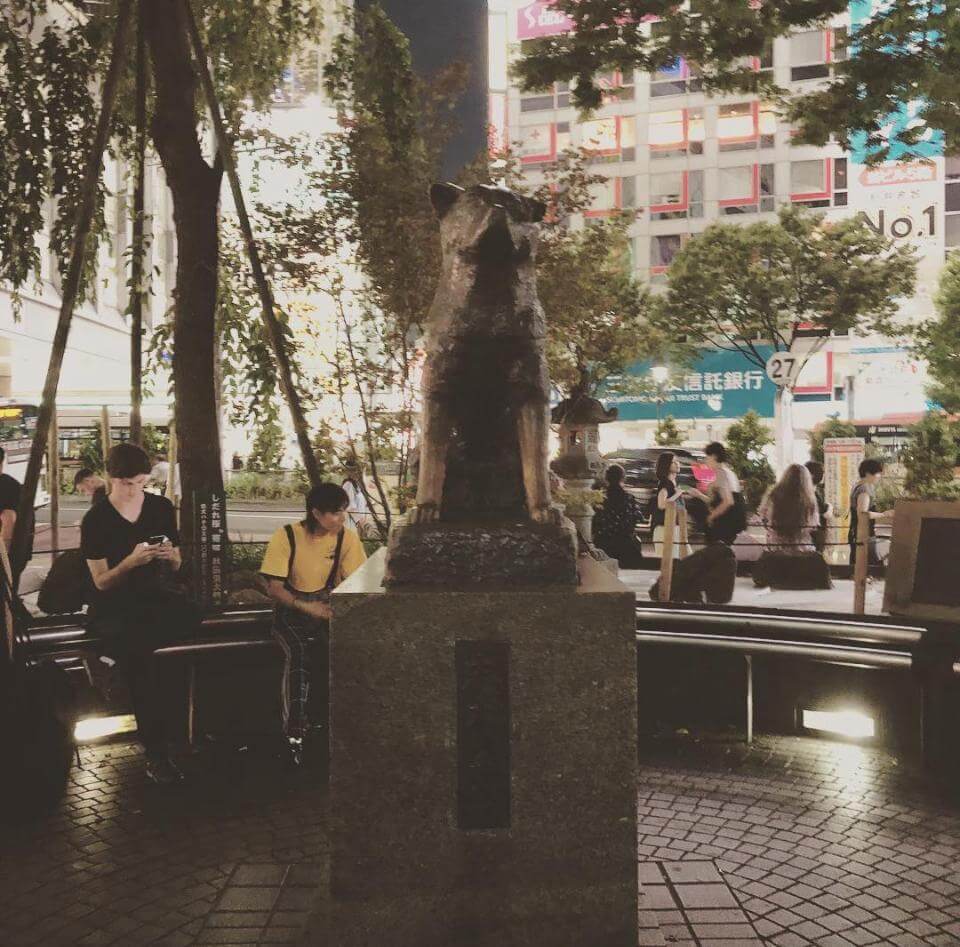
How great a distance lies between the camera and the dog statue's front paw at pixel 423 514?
356 cm

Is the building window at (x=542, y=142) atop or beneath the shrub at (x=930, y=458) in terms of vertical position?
atop

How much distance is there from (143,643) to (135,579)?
13.8 inches

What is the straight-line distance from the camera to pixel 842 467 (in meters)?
14.7

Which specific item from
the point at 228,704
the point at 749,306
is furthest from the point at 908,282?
the point at 228,704

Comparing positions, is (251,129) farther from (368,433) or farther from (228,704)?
(228,704)

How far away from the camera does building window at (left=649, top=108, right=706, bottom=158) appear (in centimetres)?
4384

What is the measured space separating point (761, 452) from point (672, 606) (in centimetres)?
Result: 1962

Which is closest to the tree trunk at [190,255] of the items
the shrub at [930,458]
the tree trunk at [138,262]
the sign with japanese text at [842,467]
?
the tree trunk at [138,262]

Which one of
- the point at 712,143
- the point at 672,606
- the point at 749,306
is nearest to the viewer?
the point at 672,606

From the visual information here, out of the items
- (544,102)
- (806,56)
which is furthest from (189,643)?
(806,56)

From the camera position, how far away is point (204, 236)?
309 inches

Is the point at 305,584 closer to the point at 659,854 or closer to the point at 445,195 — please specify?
the point at 659,854

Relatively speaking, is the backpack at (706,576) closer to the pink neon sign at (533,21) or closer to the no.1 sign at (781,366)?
the no.1 sign at (781,366)

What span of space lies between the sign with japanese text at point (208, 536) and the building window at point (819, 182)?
39775mm
